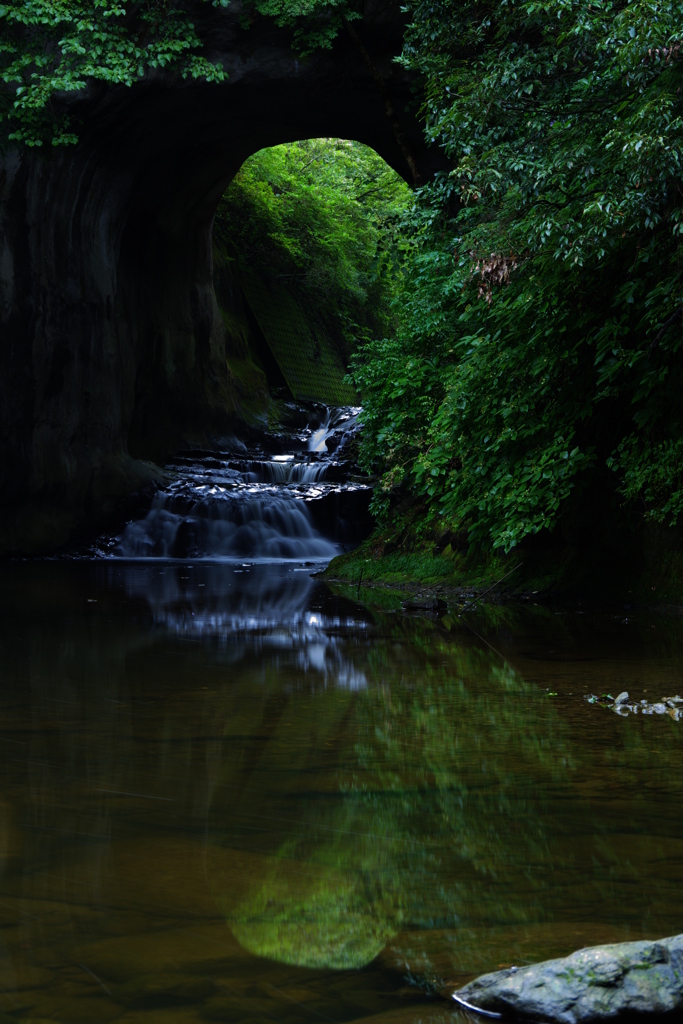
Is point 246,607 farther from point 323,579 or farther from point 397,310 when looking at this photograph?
point 397,310

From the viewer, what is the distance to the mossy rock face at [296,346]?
26.6 metres

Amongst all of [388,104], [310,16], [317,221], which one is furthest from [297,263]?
[388,104]

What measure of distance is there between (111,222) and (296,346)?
11767 millimetres

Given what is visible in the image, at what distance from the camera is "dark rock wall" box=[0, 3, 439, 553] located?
13531mm

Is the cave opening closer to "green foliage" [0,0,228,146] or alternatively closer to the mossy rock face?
the mossy rock face

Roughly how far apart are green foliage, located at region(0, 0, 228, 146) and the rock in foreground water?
11210 millimetres

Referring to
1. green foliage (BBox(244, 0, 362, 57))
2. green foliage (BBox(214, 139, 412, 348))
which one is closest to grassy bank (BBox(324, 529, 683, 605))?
green foliage (BBox(244, 0, 362, 57))

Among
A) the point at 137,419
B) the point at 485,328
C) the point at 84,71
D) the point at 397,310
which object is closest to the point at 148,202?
the point at 137,419

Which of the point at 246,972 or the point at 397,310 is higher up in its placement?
the point at 397,310

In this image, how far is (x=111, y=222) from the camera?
1631 cm

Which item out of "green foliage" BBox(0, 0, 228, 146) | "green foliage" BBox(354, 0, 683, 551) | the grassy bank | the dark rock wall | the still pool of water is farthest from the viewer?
the dark rock wall

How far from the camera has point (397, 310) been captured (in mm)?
10461

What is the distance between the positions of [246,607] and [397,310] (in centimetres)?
428

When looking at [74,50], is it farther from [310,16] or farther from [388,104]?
[388,104]
